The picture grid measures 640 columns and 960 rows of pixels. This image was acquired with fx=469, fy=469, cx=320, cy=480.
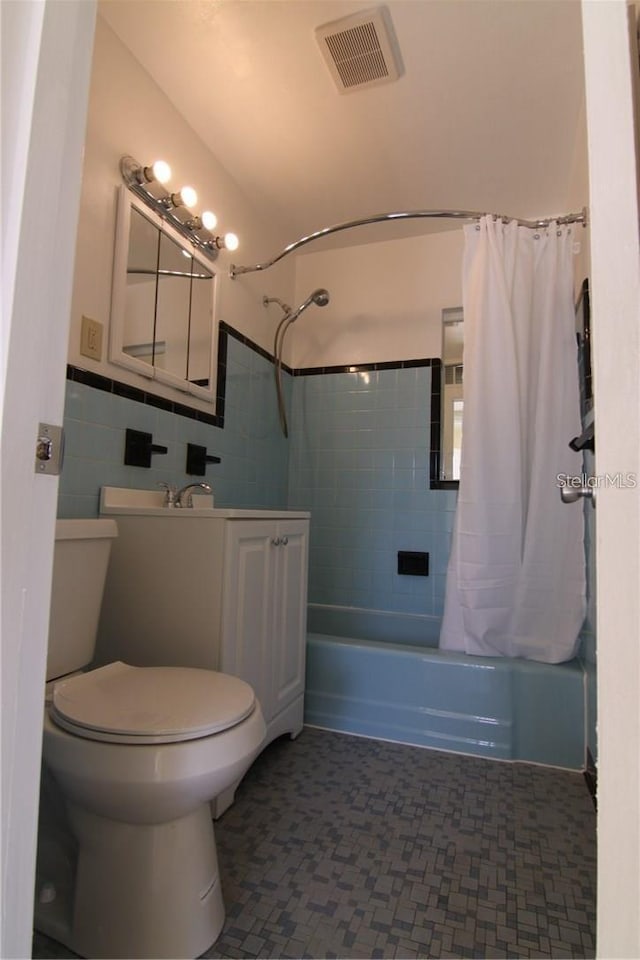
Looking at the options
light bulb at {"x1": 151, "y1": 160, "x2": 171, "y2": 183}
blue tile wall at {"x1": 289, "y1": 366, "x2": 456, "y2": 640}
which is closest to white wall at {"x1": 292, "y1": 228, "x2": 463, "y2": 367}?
blue tile wall at {"x1": 289, "y1": 366, "x2": 456, "y2": 640}

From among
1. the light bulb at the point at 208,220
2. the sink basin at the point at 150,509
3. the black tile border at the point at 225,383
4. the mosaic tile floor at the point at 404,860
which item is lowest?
the mosaic tile floor at the point at 404,860

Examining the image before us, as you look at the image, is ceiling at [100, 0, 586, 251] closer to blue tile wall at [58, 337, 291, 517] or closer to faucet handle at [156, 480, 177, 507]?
blue tile wall at [58, 337, 291, 517]

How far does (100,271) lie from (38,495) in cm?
125

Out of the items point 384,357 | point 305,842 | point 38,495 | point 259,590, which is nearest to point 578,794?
point 305,842

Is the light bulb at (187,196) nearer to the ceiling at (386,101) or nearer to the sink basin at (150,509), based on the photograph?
the ceiling at (386,101)

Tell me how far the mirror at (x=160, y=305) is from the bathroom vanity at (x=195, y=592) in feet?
1.66

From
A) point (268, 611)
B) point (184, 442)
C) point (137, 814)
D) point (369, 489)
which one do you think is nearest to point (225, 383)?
point (184, 442)

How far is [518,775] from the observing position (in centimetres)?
157

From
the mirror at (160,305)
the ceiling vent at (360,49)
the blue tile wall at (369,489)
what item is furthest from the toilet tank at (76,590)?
the ceiling vent at (360,49)

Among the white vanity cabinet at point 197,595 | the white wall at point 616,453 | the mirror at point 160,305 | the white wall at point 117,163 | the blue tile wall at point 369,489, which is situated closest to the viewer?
the white wall at point 616,453

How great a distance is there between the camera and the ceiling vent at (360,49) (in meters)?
1.45

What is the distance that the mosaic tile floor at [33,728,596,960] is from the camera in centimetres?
94

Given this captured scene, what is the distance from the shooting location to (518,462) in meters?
1.83

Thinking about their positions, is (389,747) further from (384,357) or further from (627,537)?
(384,357)
